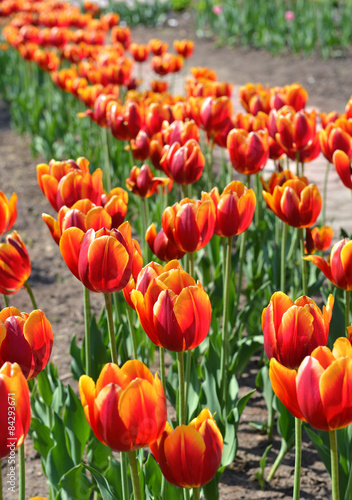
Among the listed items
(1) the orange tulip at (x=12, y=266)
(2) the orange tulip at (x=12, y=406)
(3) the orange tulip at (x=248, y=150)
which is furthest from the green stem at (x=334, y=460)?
(3) the orange tulip at (x=248, y=150)

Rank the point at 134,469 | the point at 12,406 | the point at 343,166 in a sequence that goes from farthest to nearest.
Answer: the point at 343,166, the point at 134,469, the point at 12,406

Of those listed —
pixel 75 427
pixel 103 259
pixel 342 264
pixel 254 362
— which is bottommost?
pixel 254 362

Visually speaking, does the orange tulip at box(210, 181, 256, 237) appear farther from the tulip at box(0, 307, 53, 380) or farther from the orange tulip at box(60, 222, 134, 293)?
the tulip at box(0, 307, 53, 380)

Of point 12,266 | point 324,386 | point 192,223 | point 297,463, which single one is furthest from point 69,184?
point 324,386

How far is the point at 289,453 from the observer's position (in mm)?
2184

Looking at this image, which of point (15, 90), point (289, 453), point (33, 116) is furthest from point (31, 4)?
point (289, 453)

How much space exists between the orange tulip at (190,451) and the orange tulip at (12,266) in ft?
2.40

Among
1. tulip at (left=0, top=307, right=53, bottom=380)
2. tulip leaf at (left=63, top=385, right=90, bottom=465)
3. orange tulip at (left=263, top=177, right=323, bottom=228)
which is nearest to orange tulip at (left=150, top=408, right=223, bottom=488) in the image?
tulip at (left=0, top=307, right=53, bottom=380)

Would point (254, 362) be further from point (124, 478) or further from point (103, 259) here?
point (103, 259)

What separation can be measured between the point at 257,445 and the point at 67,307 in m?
1.46

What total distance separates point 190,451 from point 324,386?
0.70ft

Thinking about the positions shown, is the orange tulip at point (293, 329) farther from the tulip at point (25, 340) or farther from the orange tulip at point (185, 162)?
the orange tulip at point (185, 162)

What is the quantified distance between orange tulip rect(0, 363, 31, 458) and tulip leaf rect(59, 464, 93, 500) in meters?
0.56

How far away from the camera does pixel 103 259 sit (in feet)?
3.94
